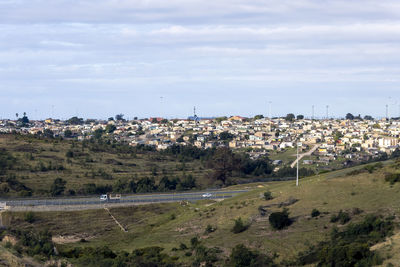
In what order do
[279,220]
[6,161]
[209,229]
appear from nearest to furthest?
[279,220] → [209,229] → [6,161]

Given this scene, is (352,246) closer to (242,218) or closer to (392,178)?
(242,218)

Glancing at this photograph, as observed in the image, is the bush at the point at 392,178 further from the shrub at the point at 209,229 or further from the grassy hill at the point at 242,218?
the shrub at the point at 209,229

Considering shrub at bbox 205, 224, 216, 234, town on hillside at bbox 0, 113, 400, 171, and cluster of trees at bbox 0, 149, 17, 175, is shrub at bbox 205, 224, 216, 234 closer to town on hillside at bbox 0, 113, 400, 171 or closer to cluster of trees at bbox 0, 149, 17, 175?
cluster of trees at bbox 0, 149, 17, 175

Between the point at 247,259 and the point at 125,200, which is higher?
the point at 125,200

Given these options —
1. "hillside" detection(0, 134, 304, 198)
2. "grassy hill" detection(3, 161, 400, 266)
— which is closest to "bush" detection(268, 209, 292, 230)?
"grassy hill" detection(3, 161, 400, 266)

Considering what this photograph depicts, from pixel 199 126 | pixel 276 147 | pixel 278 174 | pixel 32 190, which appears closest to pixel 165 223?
pixel 32 190

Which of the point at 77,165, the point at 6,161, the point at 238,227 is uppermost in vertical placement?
the point at 6,161

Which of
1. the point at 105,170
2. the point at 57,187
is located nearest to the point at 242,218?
the point at 57,187

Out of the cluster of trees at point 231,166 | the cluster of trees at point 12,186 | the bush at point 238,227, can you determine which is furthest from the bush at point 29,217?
the cluster of trees at point 231,166
